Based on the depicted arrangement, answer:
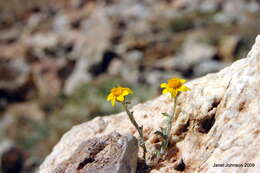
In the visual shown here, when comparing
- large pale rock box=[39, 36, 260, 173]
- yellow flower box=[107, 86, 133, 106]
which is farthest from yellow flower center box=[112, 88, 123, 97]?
large pale rock box=[39, 36, 260, 173]

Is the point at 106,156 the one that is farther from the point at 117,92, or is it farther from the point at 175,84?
the point at 175,84

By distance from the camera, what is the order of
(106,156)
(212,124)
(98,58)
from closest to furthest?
(106,156), (212,124), (98,58)

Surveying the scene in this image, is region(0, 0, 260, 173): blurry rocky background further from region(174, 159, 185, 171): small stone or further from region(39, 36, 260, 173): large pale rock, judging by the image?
region(174, 159, 185, 171): small stone

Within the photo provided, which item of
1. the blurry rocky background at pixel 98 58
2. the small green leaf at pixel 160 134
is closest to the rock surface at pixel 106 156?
the small green leaf at pixel 160 134

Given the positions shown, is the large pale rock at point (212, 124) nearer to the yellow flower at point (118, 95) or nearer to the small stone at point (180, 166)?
the small stone at point (180, 166)

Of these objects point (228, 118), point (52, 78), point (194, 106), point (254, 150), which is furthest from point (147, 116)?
point (52, 78)

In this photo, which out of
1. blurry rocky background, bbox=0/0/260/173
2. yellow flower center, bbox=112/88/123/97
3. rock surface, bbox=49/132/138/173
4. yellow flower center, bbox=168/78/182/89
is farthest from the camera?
blurry rocky background, bbox=0/0/260/173

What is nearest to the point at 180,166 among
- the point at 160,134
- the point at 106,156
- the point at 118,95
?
the point at 160,134
